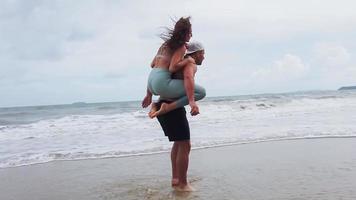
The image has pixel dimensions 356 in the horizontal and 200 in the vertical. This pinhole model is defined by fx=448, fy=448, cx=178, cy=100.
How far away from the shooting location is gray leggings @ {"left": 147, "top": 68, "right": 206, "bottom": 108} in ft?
14.0

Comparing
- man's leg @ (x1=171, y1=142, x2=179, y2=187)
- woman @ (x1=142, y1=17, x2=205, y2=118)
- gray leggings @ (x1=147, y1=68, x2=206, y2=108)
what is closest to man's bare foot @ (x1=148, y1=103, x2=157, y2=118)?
woman @ (x1=142, y1=17, x2=205, y2=118)

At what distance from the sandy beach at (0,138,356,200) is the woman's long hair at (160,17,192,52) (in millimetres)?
1423

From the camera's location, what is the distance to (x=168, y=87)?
4258mm

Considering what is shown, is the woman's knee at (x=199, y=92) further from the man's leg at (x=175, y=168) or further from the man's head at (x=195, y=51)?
the man's leg at (x=175, y=168)

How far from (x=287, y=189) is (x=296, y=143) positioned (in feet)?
12.4

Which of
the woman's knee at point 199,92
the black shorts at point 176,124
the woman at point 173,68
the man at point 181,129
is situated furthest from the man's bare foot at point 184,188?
the woman's knee at point 199,92

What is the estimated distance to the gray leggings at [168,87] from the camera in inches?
168

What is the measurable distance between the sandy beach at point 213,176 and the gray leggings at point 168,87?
91 cm

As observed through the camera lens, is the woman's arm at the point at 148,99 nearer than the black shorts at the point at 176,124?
No

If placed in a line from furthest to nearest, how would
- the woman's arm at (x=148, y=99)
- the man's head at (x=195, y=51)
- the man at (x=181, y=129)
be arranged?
the woman's arm at (x=148, y=99) → the man's head at (x=195, y=51) → the man at (x=181, y=129)

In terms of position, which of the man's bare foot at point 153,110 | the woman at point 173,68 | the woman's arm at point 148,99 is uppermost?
the woman at point 173,68

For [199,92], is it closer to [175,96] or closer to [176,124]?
[175,96]

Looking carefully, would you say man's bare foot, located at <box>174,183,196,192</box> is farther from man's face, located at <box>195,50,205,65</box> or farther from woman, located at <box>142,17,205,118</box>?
man's face, located at <box>195,50,205,65</box>

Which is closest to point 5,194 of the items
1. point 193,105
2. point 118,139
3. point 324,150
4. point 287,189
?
point 193,105
